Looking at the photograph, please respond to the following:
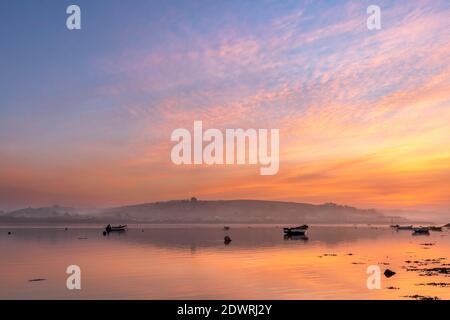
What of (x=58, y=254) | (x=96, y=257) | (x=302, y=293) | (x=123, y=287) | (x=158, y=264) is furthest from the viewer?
(x=58, y=254)

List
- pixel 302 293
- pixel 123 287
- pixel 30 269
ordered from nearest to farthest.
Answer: pixel 302 293
pixel 123 287
pixel 30 269

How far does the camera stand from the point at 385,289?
40750 millimetres

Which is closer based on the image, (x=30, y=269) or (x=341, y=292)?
(x=341, y=292)

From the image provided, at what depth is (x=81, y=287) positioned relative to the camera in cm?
4356
